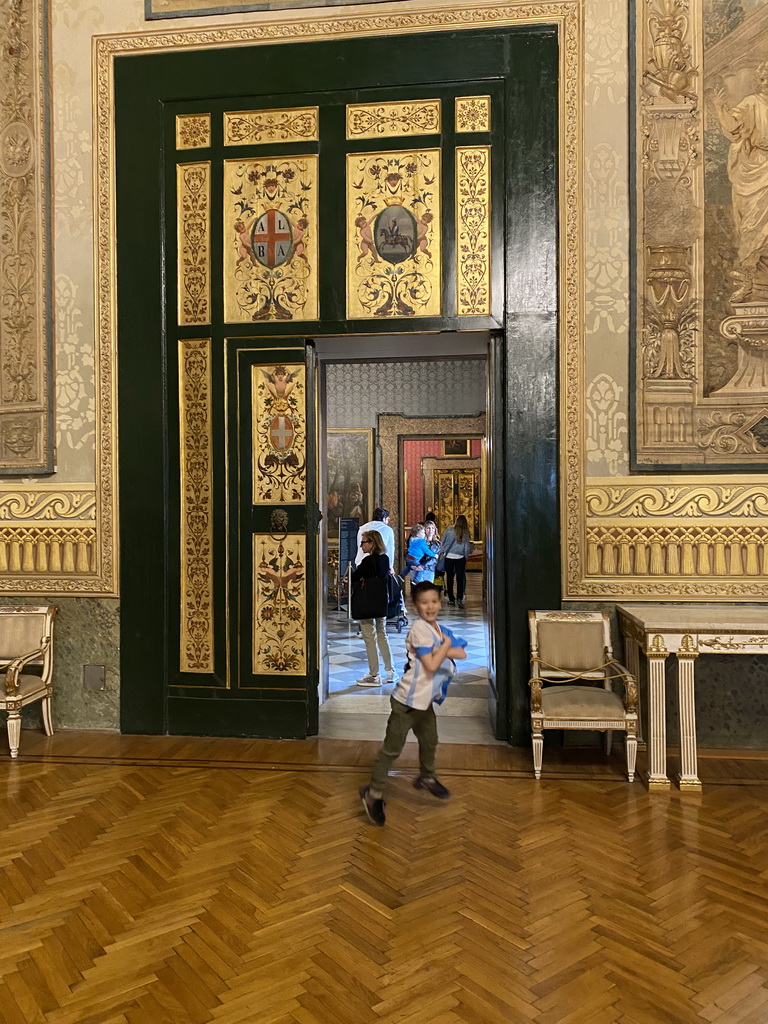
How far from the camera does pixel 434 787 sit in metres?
4.33

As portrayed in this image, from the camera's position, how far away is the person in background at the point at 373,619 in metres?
6.92

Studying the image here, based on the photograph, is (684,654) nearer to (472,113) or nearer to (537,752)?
(537,752)

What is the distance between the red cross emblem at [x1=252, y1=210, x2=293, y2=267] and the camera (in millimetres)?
5523

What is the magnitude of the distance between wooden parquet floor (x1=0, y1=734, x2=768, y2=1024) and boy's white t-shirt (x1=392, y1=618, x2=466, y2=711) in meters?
0.61

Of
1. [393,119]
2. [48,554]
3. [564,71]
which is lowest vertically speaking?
[48,554]

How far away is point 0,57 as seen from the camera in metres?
5.84

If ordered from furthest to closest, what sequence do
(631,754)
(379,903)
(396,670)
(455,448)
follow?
1. (455,448)
2. (396,670)
3. (631,754)
4. (379,903)

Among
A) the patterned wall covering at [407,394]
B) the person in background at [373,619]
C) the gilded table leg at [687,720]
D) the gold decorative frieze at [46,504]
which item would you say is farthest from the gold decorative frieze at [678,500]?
the patterned wall covering at [407,394]

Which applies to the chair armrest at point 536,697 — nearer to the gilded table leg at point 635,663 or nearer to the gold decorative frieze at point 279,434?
the gilded table leg at point 635,663

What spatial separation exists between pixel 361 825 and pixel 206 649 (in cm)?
209

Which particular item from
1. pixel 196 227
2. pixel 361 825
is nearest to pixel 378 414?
pixel 196 227

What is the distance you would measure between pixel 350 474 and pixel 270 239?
9.66 m

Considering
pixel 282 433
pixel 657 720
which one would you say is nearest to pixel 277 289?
pixel 282 433

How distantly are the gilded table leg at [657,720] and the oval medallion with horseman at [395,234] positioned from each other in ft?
9.93
